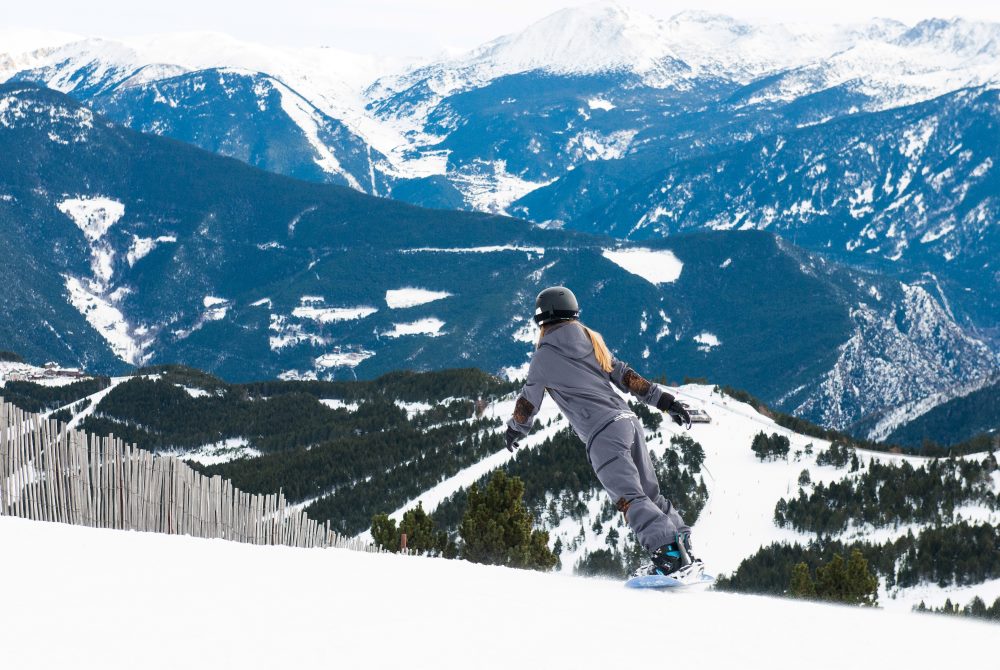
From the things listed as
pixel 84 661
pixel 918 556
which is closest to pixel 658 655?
pixel 84 661

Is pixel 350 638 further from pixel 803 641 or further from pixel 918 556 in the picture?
pixel 918 556

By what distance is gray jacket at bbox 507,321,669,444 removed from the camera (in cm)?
1571

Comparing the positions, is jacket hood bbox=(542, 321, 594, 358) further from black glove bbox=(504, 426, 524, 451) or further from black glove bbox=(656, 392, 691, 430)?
black glove bbox=(504, 426, 524, 451)

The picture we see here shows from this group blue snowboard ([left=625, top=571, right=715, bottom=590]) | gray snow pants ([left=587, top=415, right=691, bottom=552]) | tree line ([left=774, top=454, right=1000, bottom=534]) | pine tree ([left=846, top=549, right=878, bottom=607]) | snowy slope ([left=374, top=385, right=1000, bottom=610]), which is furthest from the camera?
tree line ([left=774, top=454, right=1000, bottom=534])

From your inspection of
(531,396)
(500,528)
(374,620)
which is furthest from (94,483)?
(500,528)

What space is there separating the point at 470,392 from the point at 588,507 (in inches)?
3441

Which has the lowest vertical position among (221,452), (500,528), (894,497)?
(500,528)

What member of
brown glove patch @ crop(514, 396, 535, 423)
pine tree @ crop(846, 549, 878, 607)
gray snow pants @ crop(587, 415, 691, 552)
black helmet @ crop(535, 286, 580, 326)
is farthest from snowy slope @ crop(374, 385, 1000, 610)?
black helmet @ crop(535, 286, 580, 326)

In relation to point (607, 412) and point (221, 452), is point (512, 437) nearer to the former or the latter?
point (607, 412)

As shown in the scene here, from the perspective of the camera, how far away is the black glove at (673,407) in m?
15.9

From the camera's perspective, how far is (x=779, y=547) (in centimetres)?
6619

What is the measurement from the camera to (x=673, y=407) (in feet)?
52.5

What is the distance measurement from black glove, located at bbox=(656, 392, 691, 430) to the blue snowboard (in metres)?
2.06

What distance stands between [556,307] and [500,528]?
23809 mm
